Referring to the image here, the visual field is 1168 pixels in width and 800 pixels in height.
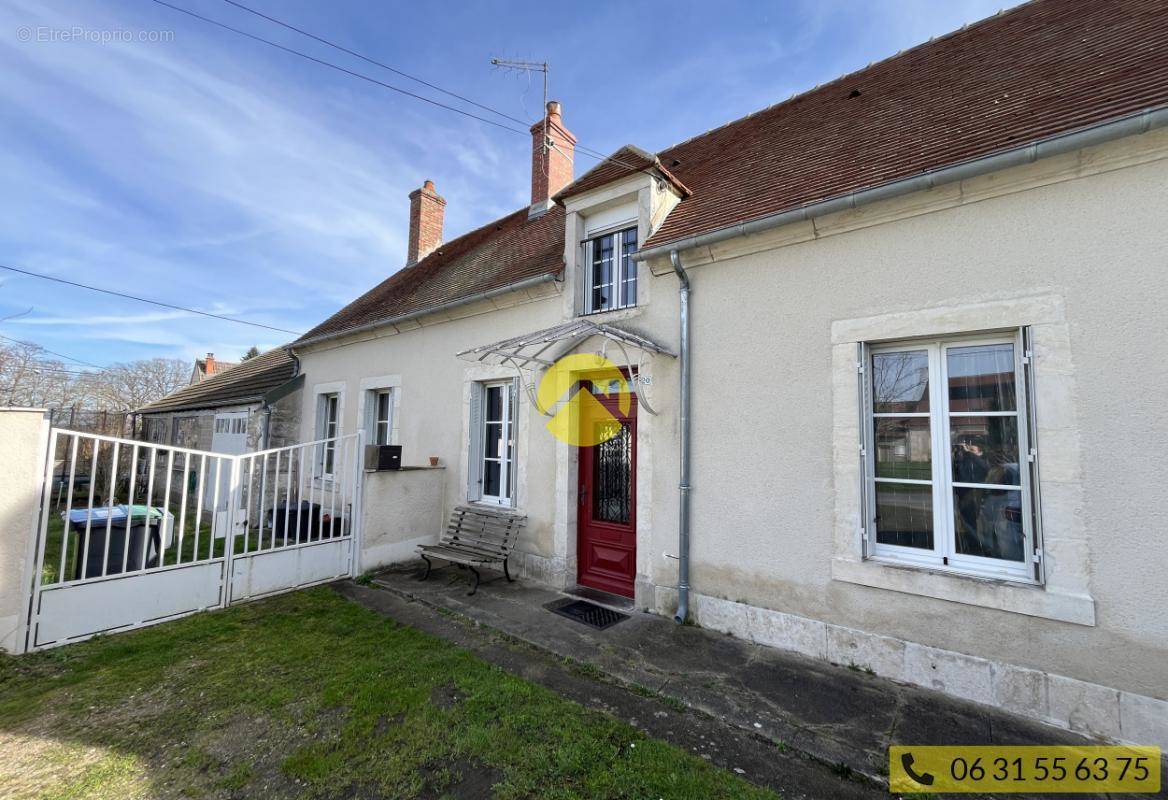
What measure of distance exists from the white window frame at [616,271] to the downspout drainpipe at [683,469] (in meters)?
0.73

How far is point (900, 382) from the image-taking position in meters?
4.00

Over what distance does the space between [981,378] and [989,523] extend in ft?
3.56

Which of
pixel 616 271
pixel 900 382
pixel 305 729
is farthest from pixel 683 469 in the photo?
pixel 305 729

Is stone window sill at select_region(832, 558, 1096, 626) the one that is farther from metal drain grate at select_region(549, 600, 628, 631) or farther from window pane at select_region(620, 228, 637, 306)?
window pane at select_region(620, 228, 637, 306)

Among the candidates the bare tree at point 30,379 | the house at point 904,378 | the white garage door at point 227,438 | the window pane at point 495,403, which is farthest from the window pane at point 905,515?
the bare tree at point 30,379

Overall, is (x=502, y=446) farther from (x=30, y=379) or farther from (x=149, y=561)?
(x=30, y=379)

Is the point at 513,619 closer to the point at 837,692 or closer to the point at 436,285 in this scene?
the point at 837,692

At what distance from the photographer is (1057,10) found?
5.06 m

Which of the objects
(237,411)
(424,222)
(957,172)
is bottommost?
(237,411)

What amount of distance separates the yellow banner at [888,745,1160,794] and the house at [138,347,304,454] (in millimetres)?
11230

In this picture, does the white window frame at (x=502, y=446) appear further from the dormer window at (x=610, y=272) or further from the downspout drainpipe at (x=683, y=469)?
the downspout drainpipe at (x=683, y=469)

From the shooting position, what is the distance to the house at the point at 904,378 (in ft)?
10.3

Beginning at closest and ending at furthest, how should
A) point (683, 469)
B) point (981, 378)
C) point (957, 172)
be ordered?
point (957, 172), point (981, 378), point (683, 469)

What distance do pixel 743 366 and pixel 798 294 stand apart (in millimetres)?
804
